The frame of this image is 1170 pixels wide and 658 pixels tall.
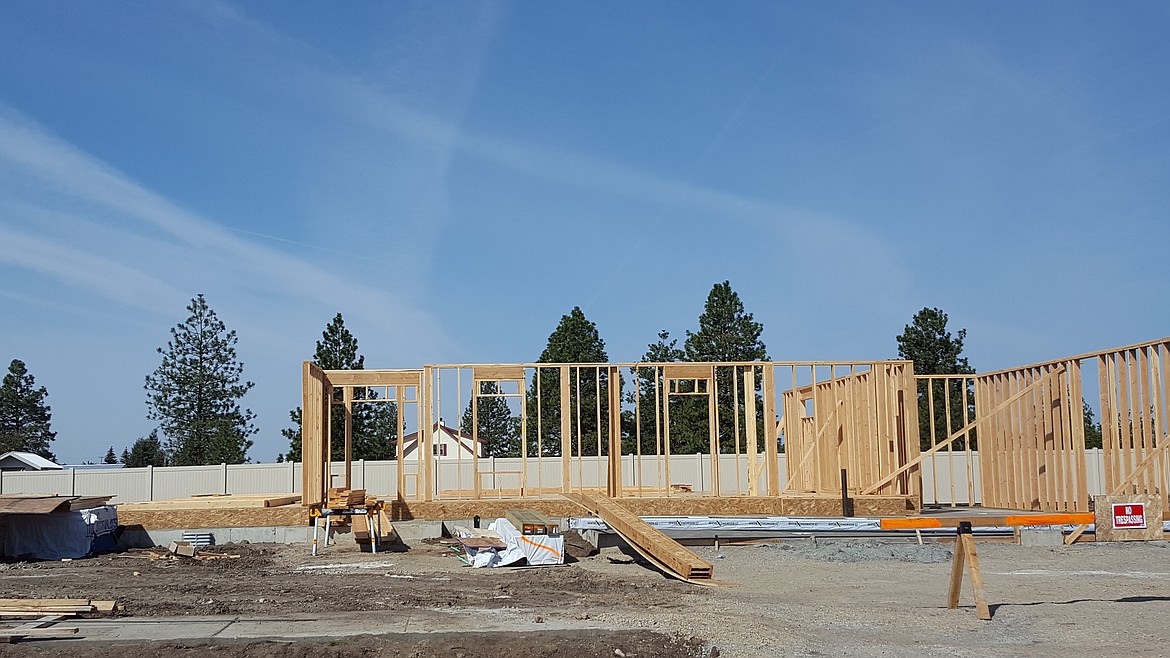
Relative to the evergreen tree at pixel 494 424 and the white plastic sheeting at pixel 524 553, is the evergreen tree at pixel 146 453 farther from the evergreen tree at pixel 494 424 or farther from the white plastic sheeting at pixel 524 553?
the white plastic sheeting at pixel 524 553

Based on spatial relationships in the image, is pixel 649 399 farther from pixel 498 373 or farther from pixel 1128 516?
pixel 1128 516

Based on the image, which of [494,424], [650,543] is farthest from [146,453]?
[650,543]

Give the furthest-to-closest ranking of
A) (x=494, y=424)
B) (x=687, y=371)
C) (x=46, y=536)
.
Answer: (x=494, y=424), (x=687, y=371), (x=46, y=536)

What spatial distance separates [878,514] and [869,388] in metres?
2.55

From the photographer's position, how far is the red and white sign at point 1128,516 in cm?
938

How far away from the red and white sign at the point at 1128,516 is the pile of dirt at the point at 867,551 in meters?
5.07

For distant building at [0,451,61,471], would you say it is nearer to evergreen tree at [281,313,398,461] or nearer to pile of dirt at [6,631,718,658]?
evergreen tree at [281,313,398,461]

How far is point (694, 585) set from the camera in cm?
1162

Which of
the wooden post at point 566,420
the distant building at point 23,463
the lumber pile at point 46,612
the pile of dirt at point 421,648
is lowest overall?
the pile of dirt at point 421,648

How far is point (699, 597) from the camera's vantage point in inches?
418

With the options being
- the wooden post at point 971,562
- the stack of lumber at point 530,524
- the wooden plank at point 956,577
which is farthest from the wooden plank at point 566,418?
the wooden post at point 971,562

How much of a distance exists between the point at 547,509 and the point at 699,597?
7797mm

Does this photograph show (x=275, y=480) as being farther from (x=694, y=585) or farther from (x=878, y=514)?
(x=694, y=585)

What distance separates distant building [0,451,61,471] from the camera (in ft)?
134
